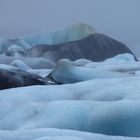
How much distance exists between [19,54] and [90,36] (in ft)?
1.50

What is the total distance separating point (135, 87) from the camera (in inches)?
31.0

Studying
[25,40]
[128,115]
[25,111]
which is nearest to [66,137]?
[128,115]

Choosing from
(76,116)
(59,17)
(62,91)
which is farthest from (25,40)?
(76,116)

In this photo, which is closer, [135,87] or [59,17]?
[135,87]

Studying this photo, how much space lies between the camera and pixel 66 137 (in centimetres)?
49

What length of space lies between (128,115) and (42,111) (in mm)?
154

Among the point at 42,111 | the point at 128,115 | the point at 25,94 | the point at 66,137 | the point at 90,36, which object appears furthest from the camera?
the point at 90,36

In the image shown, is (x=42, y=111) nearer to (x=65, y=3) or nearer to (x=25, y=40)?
(x=25, y=40)

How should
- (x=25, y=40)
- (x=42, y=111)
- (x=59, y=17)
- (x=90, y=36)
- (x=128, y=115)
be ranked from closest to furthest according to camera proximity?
1. (x=128, y=115)
2. (x=42, y=111)
3. (x=90, y=36)
4. (x=25, y=40)
5. (x=59, y=17)

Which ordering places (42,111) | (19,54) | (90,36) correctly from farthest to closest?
1. (90,36)
2. (19,54)
3. (42,111)

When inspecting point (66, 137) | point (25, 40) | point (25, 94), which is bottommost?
point (25, 40)

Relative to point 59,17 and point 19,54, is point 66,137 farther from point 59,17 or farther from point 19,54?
point 59,17

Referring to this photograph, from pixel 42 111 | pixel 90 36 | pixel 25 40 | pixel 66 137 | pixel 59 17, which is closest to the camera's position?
pixel 66 137

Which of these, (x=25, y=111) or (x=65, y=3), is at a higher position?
(x=25, y=111)
